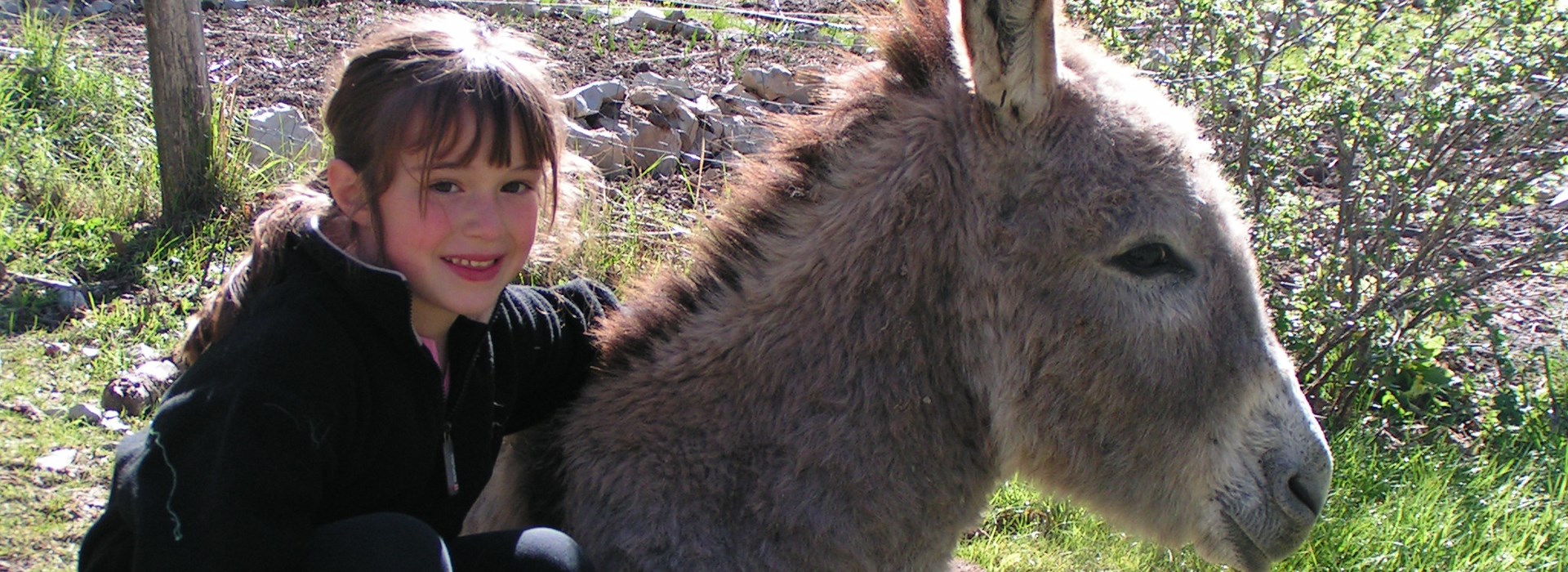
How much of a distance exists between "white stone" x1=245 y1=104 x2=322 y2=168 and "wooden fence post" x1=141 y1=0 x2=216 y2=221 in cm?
39

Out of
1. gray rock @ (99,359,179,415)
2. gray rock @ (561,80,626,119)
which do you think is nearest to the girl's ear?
gray rock @ (99,359,179,415)

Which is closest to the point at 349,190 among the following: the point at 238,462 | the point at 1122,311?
the point at 238,462

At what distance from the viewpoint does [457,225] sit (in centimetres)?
233

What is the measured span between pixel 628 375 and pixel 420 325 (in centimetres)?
48

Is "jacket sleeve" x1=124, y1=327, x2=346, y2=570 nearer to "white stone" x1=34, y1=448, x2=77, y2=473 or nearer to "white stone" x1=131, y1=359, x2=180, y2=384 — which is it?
"white stone" x1=34, y1=448, x2=77, y2=473

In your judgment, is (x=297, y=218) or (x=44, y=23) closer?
(x=297, y=218)

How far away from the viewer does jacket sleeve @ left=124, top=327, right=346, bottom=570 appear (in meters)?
1.92

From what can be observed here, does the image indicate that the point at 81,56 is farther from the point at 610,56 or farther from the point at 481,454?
the point at 481,454

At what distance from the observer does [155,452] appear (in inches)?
77.9

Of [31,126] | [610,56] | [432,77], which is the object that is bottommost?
[31,126]

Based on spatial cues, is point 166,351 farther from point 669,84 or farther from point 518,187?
point 669,84

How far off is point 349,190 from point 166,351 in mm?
2650

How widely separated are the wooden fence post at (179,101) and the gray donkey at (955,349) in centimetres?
352

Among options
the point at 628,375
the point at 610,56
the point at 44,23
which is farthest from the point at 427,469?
the point at 44,23
